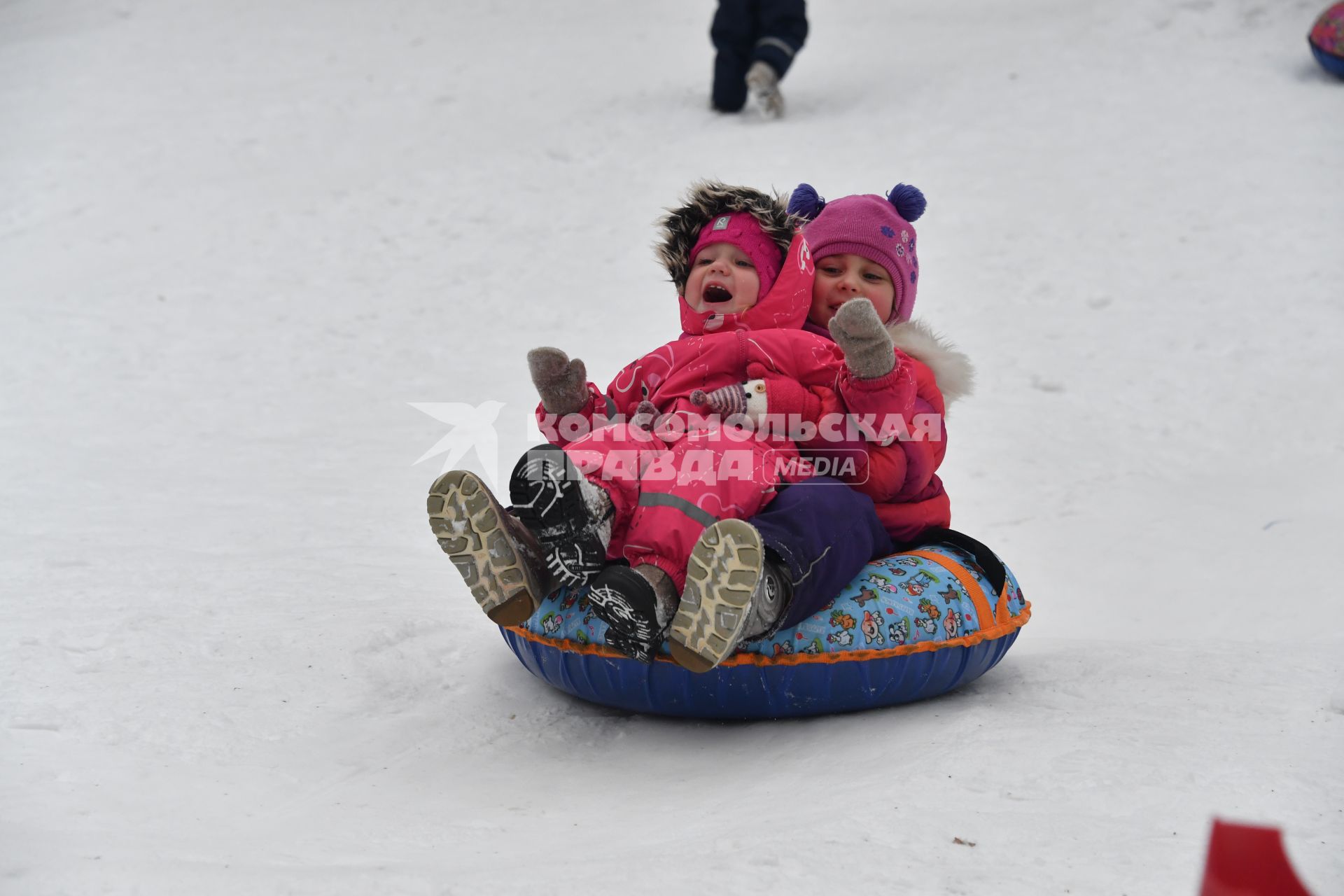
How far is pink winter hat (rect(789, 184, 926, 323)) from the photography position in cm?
294

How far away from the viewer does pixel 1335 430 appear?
4.63 meters

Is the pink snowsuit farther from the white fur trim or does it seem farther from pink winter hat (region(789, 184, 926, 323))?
pink winter hat (region(789, 184, 926, 323))

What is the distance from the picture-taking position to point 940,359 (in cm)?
280

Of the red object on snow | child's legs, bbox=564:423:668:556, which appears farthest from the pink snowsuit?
the red object on snow

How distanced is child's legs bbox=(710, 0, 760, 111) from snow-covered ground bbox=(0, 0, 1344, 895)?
0.21 meters

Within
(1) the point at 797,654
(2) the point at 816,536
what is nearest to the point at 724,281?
(2) the point at 816,536

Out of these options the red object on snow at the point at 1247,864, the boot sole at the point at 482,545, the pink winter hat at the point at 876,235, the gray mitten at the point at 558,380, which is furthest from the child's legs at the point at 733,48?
the red object on snow at the point at 1247,864

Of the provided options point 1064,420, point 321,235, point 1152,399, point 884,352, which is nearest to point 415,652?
point 884,352

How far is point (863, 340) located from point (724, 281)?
0.52m

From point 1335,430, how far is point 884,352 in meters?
3.04

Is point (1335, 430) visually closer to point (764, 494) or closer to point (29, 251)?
point (764, 494)

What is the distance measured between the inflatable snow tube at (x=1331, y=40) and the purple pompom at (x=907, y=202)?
204 inches

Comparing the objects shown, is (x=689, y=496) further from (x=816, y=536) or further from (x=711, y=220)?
(x=711, y=220)

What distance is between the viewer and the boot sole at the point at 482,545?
2.28m
